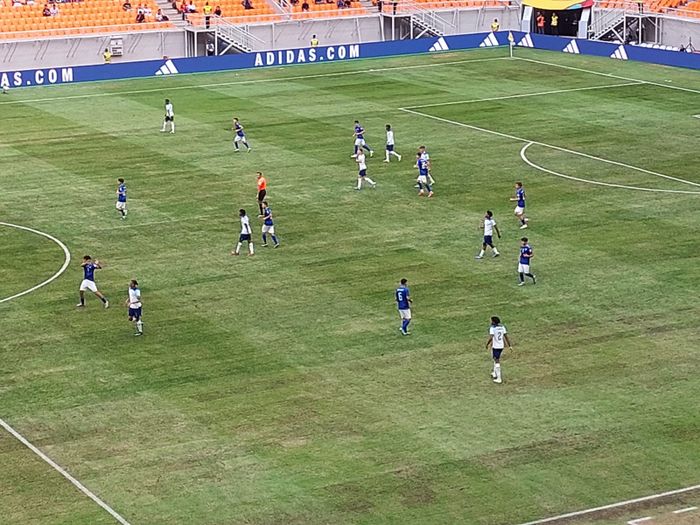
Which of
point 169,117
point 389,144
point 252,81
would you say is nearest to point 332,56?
point 252,81

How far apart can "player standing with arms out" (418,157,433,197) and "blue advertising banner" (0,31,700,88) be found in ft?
116

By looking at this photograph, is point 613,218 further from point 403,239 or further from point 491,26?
point 491,26

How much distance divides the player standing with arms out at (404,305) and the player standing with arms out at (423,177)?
16236mm

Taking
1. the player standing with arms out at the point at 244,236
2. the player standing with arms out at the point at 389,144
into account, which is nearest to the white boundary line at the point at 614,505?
the player standing with arms out at the point at 244,236

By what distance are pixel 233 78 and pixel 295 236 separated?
3869 cm

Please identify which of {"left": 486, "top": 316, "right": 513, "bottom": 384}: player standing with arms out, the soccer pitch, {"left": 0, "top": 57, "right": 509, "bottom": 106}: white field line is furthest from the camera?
{"left": 0, "top": 57, "right": 509, "bottom": 106}: white field line

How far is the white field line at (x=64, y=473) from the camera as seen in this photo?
3181 cm

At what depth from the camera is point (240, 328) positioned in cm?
4353

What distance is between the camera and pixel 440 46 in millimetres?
100562

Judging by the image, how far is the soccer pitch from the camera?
1307 inches

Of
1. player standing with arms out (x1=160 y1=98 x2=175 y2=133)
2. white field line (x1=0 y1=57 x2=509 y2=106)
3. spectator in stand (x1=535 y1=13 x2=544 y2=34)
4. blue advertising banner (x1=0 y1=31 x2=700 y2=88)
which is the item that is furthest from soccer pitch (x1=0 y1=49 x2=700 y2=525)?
spectator in stand (x1=535 y1=13 x2=544 y2=34)

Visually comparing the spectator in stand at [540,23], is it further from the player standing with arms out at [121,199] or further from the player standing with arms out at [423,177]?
the player standing with arms out at [121,199]

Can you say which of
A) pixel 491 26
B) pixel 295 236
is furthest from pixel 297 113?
pixel 491 26

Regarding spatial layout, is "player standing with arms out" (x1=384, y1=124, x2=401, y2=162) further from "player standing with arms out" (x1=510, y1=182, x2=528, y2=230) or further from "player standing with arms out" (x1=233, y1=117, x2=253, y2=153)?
"player standing with arms out" (x1=510, y1=182, x2=528, y2=230)
